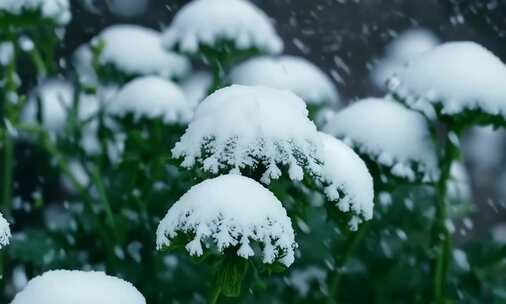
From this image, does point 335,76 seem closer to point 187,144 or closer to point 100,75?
point 100,75

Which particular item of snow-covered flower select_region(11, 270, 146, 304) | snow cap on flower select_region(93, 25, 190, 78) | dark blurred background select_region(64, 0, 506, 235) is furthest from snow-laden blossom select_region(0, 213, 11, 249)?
dark blurred background select_region(64, 0, 506, 235)

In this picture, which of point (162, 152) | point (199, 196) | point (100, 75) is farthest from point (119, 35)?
point (199, 196)

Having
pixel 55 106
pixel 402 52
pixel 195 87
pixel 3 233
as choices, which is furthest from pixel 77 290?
pixel 402 52

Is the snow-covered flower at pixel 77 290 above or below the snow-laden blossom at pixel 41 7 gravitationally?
above

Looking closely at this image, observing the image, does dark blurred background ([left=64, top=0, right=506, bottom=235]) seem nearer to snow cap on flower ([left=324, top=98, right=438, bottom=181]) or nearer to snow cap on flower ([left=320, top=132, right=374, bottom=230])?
snow cap on flower ([left=324, top=98, right=438, bottom=181])

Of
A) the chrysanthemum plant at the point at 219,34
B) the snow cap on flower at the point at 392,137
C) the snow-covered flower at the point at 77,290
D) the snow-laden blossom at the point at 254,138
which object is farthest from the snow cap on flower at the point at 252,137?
the chrysanthemum plant at the point at 219,34

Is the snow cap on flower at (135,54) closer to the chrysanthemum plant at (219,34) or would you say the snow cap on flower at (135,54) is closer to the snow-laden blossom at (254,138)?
the chrysanthemum plant at (219,34)
